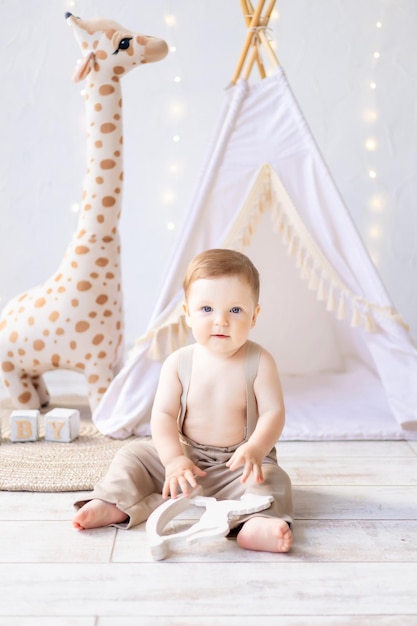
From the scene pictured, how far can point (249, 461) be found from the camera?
150 centimetres

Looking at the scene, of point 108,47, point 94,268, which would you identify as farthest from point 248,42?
point 94,268

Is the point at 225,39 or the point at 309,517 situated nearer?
the point at 309,517

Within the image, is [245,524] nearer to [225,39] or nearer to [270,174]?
[270,174]

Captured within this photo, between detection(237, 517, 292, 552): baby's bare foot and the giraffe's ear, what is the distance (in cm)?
141

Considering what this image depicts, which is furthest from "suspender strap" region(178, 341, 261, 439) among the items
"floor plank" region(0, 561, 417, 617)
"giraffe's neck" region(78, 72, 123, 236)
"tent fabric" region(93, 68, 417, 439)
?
"giraffe's neck" region(78, 72, 123, 236)

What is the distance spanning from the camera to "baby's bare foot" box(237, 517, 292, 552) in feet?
4.64

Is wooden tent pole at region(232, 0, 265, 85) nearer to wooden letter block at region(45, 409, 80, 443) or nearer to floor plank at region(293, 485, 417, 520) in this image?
wooden letter block at region(45, 409, 80, 443)

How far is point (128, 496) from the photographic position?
158 centimetres

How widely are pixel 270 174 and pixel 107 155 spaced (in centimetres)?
49

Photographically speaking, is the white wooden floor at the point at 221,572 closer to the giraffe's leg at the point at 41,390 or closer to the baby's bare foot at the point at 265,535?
the baby's bare foot at the point at 265,535

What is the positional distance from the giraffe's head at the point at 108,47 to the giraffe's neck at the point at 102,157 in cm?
4

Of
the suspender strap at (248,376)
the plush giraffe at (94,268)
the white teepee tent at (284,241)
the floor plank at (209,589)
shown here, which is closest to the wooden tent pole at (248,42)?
the white teepee tent at (284,241)

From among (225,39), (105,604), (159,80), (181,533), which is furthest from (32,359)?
(225,39)

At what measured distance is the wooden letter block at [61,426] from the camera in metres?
2.11
